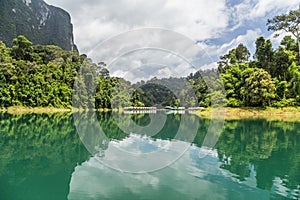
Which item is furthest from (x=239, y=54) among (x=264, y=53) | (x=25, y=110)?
(x=25, y=110)

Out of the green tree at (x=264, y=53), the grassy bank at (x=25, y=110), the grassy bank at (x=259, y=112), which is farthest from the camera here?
the green tree at (x=264, y=53)

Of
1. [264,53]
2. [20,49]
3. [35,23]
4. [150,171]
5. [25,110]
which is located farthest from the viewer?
[35,23]

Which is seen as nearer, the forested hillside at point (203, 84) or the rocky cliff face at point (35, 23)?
the forested hillside at point (203, 84)

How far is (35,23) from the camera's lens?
59812mm

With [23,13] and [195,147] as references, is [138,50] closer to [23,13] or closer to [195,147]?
[195,147]

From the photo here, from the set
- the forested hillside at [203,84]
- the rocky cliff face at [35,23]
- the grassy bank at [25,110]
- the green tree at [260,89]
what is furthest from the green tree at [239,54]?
the rocky cliff face at [35,23]

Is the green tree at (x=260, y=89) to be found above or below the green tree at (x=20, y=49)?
below

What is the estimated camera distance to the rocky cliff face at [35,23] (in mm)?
47625

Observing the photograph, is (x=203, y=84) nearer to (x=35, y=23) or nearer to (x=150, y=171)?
(x=150, y=171)

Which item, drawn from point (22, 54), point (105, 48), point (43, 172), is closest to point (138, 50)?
point (105, 48)

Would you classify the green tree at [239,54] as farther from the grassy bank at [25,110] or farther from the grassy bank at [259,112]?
the grassy bank at [25,110]

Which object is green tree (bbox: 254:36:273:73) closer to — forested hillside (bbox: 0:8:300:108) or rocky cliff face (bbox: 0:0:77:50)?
forested hillside (bbox: 0:8:300:108)

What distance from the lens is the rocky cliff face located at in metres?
47.6

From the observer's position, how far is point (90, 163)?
556 cm
